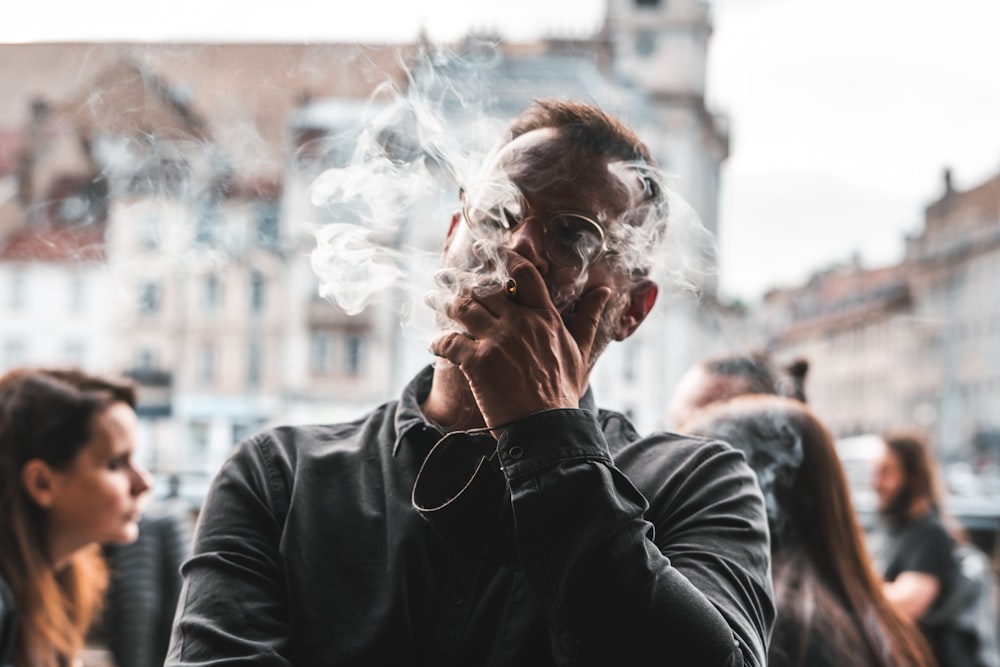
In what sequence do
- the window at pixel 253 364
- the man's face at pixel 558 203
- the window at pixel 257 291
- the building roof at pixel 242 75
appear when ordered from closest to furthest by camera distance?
the man's face at pixel 558 203 → the building roof at pixel 242 75 → the window at pixel 253 364 → the window at pixel 257 291

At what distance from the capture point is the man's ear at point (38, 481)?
2377mm

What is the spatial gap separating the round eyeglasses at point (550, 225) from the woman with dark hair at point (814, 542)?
80cm

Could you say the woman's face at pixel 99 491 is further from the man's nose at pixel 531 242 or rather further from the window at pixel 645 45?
the window at pixel 645 45

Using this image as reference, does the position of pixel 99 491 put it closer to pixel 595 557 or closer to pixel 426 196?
pixel 426 196

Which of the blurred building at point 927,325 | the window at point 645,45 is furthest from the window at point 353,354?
the blurred building at point 927,325

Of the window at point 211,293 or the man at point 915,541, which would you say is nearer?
the man at point 915,541

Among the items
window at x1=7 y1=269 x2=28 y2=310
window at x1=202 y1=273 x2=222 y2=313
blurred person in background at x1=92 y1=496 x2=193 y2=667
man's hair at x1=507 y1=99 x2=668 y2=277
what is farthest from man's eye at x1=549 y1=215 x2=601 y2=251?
window at x1=202 y1=273 x2=222 y2=313

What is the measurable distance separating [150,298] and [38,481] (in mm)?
22212

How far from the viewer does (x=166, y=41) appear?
3137 millimetres

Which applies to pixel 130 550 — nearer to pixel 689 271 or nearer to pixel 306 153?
pixel 306 153

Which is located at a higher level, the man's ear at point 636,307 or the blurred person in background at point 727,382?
the man's ear at point 636,307

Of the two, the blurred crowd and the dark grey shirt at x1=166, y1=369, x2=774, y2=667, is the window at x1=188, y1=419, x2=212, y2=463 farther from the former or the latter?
the dark grey shirt at x1=166, y1=369, x2=774, y2=667

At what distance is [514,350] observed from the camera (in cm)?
108

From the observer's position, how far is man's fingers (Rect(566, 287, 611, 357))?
1.18 meters
